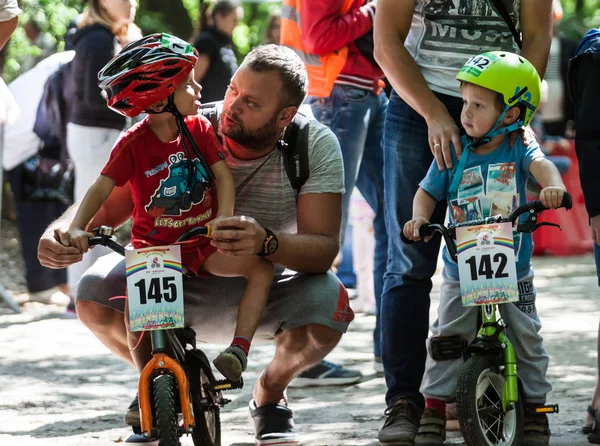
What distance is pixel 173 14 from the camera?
16.3m

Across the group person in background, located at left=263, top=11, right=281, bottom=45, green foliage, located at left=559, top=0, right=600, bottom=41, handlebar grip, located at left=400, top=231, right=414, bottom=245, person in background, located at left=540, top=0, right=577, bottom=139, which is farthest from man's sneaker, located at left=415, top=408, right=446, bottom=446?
green foliage, located at left=559, top=0, right=600, bottom=41

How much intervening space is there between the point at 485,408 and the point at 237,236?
113 centimetres

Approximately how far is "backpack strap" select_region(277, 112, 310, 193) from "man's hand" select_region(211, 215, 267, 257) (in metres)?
0.50

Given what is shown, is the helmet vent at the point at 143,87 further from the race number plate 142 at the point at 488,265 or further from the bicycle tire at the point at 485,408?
the bicycle tire at the point at 485,408

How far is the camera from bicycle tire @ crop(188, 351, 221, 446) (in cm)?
421

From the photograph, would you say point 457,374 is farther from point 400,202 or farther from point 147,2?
point 147,2

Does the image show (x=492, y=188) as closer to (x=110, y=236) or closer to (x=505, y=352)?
(x=505, y=352)

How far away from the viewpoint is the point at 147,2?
16.3m

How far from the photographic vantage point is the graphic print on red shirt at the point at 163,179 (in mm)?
4480

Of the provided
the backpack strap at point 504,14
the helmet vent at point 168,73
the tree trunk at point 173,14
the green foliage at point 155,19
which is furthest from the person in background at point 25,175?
the tree trunk at point 173,14

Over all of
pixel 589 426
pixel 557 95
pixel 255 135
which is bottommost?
pixel 589 426

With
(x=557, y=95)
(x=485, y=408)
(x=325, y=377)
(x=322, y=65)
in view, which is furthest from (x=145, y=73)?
(x=557, y=95)

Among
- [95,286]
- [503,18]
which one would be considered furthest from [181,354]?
[503,18]

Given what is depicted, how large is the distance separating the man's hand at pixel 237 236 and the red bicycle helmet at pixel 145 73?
1.82ft
